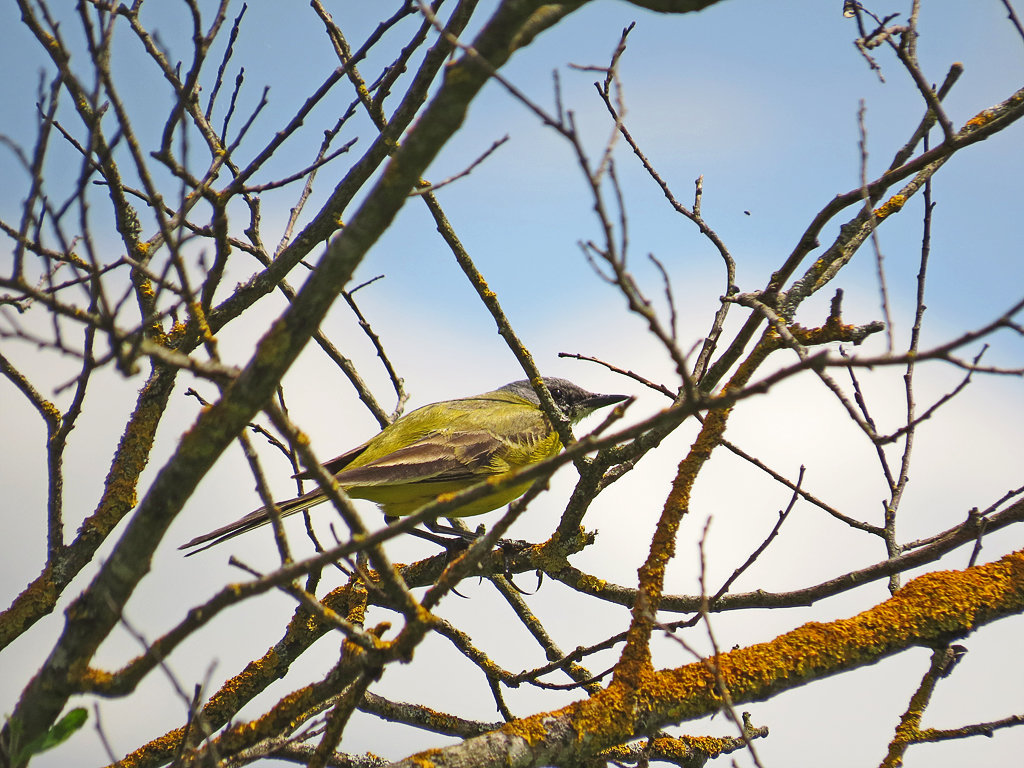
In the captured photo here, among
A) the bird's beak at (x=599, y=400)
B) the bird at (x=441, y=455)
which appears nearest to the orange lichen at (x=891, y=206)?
the bird at (x=441, y=455)

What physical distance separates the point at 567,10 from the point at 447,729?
3887 millimetres

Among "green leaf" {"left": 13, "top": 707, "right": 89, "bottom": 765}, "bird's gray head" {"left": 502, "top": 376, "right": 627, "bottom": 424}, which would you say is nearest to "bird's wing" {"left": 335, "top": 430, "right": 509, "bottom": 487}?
"bird's gray head" {"left": 502, "top": 376, "right": 627, "bottom": 424}

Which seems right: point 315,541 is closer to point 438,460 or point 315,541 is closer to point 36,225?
point 438,460

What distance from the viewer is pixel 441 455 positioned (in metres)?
6.82

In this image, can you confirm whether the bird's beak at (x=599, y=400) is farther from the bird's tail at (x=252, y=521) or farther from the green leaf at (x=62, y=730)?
the green leaf at (x=62, y=730)

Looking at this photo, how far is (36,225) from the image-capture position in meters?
4.12

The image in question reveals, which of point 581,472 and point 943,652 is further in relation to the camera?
point 581,472

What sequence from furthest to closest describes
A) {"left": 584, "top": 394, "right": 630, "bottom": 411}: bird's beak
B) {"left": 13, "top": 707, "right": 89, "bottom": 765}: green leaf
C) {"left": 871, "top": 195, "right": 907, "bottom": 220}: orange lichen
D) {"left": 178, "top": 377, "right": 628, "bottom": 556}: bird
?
{"left": 584, "top": 394, "right": 630, "bottom": 411}: bird's beak < {"left": 178, "top": 377, "right": 628, "bottom": 556}: bird < {"left": 871, "top": 195, "right": 907, "bottom": 220}: orange lichen < {"left": 13, "top": 707, "right": 89, "bottom": 765}: green leaf

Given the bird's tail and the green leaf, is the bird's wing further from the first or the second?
the green leaf

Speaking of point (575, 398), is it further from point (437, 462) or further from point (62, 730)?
point (62, 730)

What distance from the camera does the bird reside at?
242 inches

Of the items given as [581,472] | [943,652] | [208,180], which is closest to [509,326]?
[581,472]

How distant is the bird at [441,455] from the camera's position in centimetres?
616

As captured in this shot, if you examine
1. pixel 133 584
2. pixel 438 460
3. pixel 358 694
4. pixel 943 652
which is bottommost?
pixel 943 652
